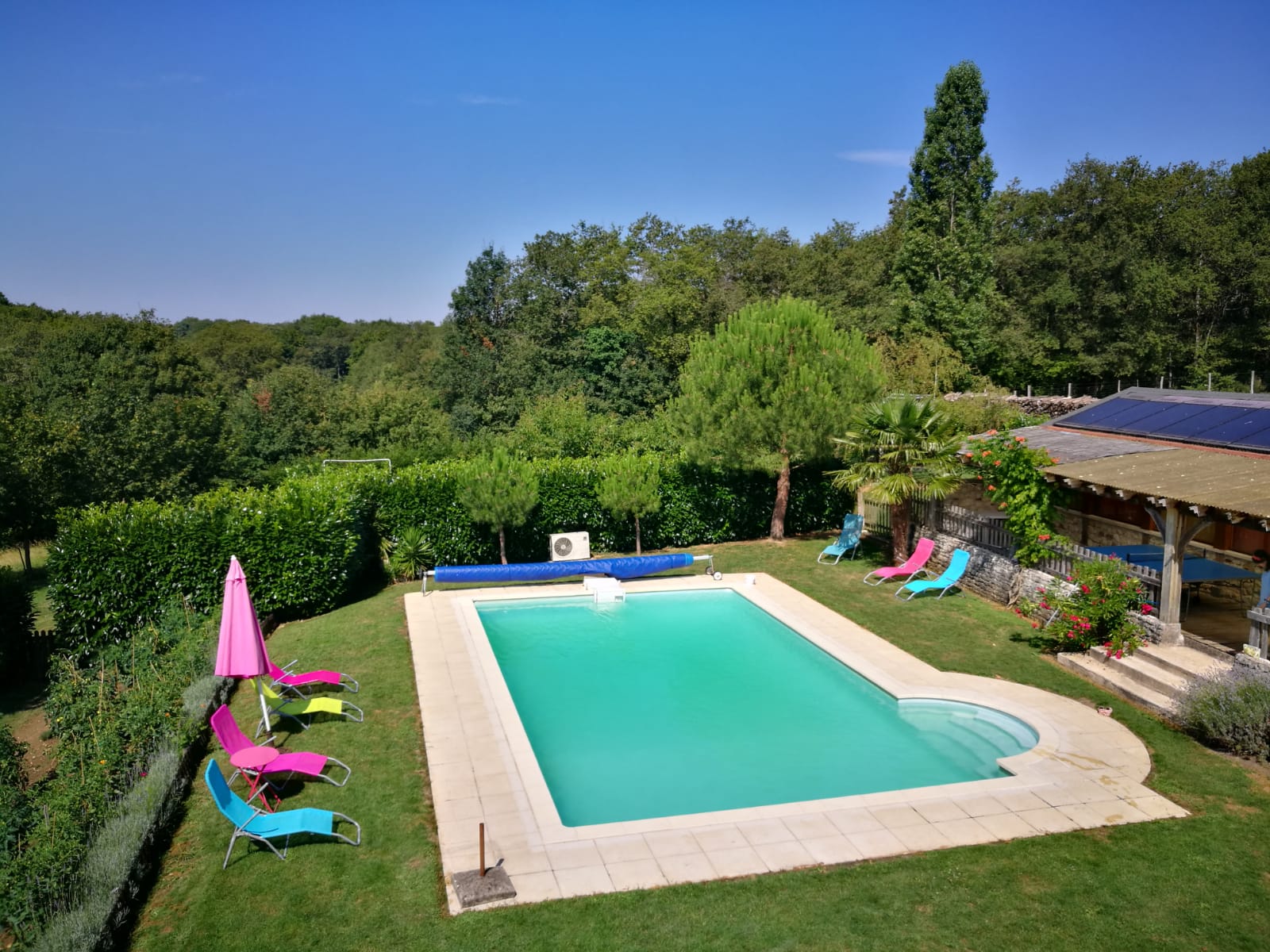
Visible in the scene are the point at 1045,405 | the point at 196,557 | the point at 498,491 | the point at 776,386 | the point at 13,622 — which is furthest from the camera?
the point at 1045,405

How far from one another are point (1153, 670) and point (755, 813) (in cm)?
656

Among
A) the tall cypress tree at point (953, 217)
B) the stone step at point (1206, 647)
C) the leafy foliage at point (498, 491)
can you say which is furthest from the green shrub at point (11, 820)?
the tall cypress tree at point (953, 217)

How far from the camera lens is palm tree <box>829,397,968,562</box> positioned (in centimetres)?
1678

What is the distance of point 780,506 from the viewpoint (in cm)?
2106

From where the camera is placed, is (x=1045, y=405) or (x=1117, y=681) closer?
(x=1117, y=681)

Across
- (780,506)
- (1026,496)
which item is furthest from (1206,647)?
(780,506)

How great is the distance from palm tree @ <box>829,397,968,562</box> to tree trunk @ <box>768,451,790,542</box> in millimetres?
2919

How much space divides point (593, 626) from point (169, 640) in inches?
277

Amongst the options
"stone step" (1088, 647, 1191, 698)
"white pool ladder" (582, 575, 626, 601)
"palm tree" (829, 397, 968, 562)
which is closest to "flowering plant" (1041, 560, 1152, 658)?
"stone step" (1088, 647, 1191, 698)

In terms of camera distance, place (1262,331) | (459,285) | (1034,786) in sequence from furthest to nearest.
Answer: (459,285), (1262,331), (1034,786)

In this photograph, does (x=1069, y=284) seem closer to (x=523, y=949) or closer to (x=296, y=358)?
(x=523, y=949)

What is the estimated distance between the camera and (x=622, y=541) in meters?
20.2

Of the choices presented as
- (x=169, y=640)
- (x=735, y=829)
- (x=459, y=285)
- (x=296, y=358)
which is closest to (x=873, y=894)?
(x=735, y=829)

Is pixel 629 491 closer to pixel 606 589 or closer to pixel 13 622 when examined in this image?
pixel 606 589
